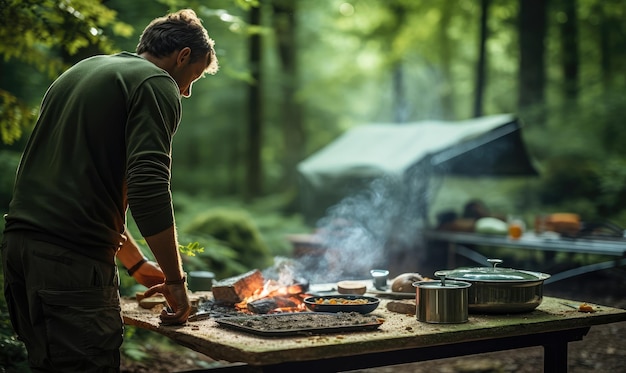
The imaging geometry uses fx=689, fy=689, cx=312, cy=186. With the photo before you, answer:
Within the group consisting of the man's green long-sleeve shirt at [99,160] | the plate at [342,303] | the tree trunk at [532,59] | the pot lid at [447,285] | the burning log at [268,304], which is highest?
the tree trunk at [532,59]

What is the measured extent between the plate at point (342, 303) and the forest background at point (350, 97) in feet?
10.3

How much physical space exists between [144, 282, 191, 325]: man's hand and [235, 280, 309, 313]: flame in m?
0.68

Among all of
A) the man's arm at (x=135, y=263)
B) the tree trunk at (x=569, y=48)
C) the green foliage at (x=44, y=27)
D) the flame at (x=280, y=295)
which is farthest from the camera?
the tree trunk at (x=569, y=48)

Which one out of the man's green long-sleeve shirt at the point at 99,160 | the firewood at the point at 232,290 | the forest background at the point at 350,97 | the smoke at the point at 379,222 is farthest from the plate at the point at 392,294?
the smoke at the point at 379,222

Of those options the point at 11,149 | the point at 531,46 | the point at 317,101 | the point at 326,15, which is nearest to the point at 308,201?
the point at 11,149

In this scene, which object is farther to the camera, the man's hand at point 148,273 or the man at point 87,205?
the man's hand at point 148,273

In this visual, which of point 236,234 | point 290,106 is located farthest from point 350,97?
point 236,234

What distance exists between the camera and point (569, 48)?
18281 mm

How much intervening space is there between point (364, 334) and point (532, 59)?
14.0 m

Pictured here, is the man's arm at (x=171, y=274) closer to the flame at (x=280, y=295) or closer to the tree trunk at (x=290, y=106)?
the flame at (x=280, y=295)

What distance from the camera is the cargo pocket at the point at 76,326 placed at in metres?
2.61

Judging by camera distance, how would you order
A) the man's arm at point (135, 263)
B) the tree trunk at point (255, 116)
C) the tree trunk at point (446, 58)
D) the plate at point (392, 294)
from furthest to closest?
the tree trunk at point (446, 58), the tree trunk at point (255, 116), the plate at point (392, 294), the man's arm at point (135, 263)

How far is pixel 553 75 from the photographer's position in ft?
75.4

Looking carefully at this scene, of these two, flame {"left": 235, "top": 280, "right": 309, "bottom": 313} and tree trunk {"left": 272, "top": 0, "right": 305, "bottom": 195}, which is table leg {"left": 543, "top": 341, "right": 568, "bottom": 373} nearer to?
flame {"left": 235, "top": 280, "right": 309, "bottom": 313}
